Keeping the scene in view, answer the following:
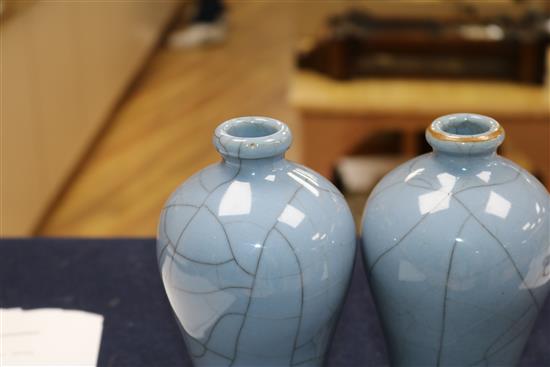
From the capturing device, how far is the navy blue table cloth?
94cm

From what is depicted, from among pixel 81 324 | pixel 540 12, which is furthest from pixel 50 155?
pixel 81 324

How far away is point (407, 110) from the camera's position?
6.89 ft

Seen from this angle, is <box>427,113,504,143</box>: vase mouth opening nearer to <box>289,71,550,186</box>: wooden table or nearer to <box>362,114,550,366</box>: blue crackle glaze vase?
<box>362,114,550,366</box>: blue crackle glaze vase

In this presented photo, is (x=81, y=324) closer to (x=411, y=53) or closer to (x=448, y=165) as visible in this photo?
(x=448, y=165)

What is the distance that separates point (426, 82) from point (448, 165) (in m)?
1.49

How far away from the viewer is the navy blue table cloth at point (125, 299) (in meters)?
0.94

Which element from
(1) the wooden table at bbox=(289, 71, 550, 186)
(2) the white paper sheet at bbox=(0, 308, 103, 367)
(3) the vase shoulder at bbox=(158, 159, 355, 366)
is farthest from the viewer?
(1) the wooden table at bbox=(289, 71, 550, 186)

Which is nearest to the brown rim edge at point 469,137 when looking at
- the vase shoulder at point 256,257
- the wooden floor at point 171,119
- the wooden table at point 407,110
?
the vase shoulder at point 256,257

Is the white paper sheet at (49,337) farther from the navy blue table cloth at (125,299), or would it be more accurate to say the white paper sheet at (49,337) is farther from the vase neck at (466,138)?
the vase neck at (466,138)

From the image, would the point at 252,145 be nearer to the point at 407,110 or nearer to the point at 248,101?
the point at 407,110

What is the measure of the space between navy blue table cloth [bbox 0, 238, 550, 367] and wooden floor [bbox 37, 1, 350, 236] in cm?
134

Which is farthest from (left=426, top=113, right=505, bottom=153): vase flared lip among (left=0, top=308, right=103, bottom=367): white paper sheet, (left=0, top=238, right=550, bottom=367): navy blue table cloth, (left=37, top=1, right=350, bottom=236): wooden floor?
(left=37, top=1, right=350, bottom=236): wooden floor

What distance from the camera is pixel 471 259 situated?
0.76 m

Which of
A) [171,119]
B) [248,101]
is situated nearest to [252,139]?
[171,119]
